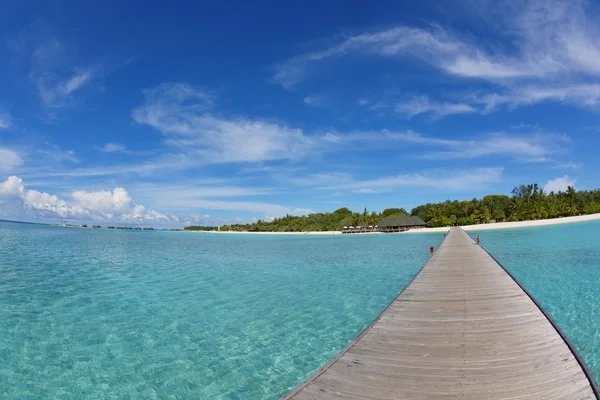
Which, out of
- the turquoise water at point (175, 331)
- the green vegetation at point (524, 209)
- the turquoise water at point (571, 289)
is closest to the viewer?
the turquoise water at point (175, 331)

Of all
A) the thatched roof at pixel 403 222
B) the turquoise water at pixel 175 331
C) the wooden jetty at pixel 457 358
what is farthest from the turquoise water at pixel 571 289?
the thatched roof at pixel 403 222

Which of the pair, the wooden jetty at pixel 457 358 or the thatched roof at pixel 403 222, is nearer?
the wooden jetty at pixel 457 358

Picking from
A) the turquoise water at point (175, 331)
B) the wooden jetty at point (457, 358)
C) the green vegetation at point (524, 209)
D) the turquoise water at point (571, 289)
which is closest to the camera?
the wooden jetty at point (457, 358)

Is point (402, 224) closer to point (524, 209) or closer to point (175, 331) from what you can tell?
point (524, 209)

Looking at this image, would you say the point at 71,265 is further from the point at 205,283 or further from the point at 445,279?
the point at 445,279

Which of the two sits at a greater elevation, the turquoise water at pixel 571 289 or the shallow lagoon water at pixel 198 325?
the turquoise water at pixel 571 289

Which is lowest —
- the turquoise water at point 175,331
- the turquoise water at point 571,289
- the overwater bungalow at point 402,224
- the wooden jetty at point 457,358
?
the turquoise water at point 175,331

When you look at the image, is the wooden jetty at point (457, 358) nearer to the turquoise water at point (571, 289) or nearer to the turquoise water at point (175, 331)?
the turquoise water at point (571, 289)

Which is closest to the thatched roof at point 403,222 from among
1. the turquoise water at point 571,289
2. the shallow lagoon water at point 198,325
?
the turquoise water at point 571,289

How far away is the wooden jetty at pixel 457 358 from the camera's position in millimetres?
3729

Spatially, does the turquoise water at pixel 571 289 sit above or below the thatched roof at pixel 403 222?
below

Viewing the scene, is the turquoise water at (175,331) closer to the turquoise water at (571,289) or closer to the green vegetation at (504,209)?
the turquoise water at (571,289)

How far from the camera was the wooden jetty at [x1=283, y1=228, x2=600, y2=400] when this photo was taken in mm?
3729

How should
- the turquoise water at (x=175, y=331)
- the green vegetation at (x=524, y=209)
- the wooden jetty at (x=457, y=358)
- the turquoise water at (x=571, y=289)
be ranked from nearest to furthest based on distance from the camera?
1. the wooden jetty at (x=457, y=358)
2. the turquoise water at (x=175, y=331)
3. the turquoise water at (x=571, y=289)
4. the green vegetation at (x=524, y=209)
